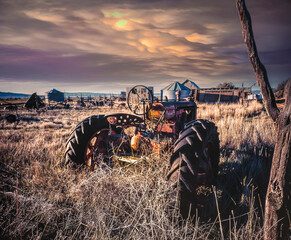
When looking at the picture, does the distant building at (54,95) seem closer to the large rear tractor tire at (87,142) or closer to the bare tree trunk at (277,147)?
the large rear tractor tire at (87,142)

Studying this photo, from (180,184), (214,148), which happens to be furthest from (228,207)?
(180,184)

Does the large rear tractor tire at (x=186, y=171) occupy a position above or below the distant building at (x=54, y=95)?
below

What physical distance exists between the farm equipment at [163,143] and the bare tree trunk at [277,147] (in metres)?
0.73

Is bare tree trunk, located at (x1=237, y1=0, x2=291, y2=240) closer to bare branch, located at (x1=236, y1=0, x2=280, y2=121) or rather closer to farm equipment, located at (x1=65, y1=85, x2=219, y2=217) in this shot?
bare branch, located at (x1=236, y1=0, x2=280, y2=121)

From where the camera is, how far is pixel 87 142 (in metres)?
3.16

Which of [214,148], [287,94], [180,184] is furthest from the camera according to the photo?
[214,148]

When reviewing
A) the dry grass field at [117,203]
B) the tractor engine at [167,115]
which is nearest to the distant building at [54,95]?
the dry grass field at [117,203]

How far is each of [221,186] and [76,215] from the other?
93.6 inches

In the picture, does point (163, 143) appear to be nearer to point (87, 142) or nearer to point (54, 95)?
point (87, 142)

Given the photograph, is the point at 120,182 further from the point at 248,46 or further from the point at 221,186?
the point at 248,46

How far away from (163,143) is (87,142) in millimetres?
1399

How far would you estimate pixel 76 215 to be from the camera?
2.12 m

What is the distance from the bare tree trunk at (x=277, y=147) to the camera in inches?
55.6

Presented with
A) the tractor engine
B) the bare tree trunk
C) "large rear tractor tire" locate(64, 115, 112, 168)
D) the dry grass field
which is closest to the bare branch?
the bare tree trunk
